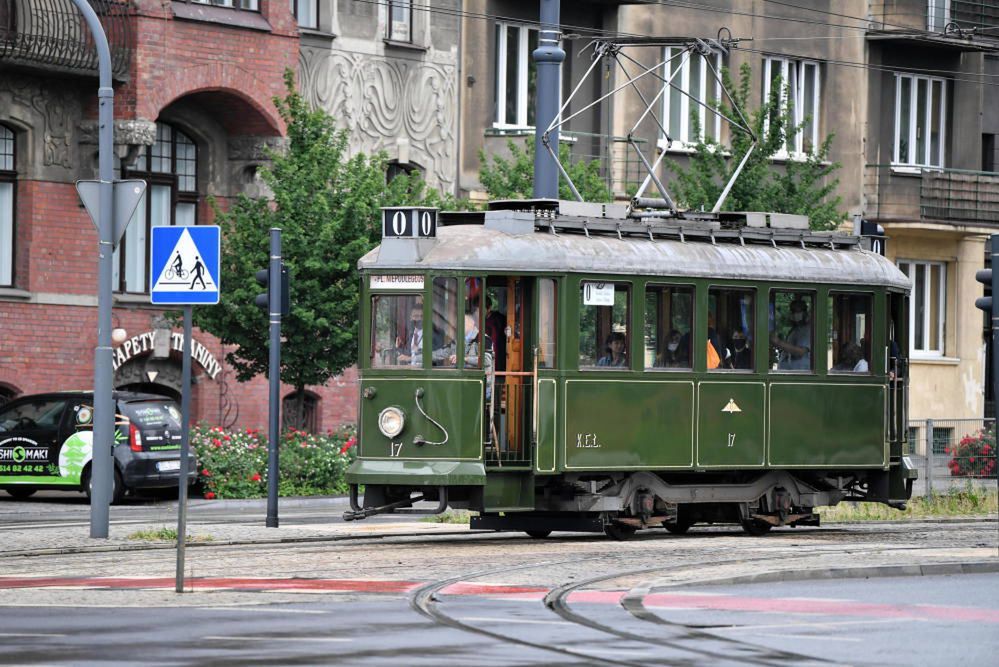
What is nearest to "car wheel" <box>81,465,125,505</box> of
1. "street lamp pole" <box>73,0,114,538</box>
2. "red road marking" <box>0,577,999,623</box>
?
"street lamp pole" <box>73,0,114,538</box>

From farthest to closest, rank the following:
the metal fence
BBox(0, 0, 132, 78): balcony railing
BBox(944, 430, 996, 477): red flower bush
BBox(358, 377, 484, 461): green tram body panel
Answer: BBox(0, 0, 132, 78): balcony railing < BBox(944, 430, 996, 477): red flower bush < the metal fence < BBox(358, 377, 484, 461): green tram body panel

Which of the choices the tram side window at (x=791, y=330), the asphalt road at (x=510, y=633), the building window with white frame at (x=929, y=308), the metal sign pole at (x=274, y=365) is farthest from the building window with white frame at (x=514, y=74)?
the asphalt road at (x=510, y=633)

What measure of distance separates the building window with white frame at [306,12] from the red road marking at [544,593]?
21.9m

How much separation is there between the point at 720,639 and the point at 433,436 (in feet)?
26.4

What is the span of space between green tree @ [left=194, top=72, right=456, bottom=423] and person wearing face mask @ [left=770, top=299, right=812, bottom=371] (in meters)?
9.37

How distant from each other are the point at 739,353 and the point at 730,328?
27 cm

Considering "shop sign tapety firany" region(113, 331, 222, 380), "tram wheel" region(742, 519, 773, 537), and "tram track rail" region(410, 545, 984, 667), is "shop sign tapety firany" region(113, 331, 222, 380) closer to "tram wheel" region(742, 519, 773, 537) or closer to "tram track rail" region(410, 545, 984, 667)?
"tram wheel" region(742, 519, 773, 537)

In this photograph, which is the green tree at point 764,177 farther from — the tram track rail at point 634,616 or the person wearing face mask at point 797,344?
the tram track rail at point 634,616

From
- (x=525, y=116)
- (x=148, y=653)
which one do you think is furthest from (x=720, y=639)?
(x=525, y=116)

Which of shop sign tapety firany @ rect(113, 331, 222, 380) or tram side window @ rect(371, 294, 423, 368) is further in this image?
shop sign tapety firany @ rect(113, 331, 222, 380)

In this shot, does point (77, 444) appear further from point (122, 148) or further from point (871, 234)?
point (871, 234)

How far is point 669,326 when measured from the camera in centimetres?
2202

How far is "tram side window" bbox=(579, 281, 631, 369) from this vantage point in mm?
21328

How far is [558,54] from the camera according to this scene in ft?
81.5
